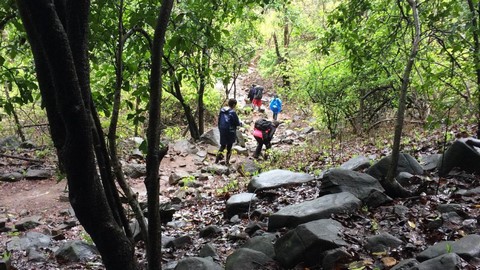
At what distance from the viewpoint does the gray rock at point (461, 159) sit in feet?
19.0

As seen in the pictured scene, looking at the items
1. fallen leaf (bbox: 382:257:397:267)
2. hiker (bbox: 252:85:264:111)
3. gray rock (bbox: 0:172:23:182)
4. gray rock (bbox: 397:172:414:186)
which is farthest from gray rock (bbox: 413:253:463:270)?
hiker (bbox: 252:85:264:111)

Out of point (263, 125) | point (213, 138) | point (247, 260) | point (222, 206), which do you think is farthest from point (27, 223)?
A: point (213, 138)

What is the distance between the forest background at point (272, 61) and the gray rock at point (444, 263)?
178cm

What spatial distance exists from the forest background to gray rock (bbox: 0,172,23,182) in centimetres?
116

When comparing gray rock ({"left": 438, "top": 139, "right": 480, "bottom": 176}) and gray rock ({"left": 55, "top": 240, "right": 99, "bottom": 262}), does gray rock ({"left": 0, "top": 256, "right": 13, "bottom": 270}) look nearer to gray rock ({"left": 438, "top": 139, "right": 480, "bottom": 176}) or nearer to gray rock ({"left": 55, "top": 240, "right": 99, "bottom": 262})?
gray rock ({"left": 55, "top": 240, "right": 99, "bottom": 262})

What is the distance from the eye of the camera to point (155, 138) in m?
2.89

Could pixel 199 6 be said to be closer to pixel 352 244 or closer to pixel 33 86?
pixel 33 86

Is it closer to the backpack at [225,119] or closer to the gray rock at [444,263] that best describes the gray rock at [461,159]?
the gray rock at [444,263]

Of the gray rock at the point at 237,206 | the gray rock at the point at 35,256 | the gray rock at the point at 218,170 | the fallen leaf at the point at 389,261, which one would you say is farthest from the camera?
the gray rock at the point at 218,170

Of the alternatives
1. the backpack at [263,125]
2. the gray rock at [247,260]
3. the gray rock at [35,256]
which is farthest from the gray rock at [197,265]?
the backpack at [263,125]

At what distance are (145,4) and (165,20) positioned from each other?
140 cm

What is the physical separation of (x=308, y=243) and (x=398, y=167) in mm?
3101

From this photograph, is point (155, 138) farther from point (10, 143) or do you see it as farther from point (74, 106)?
point (10, 143)

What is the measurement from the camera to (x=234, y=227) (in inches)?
237
